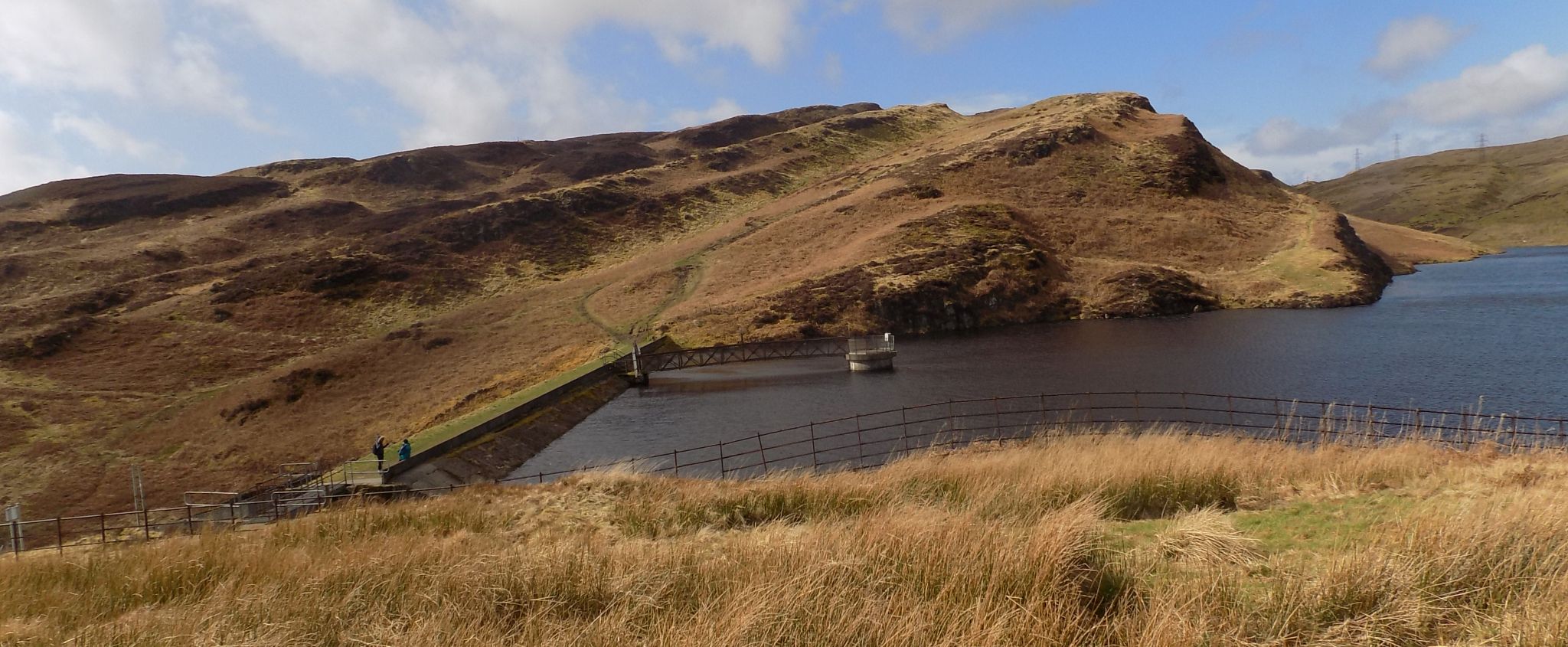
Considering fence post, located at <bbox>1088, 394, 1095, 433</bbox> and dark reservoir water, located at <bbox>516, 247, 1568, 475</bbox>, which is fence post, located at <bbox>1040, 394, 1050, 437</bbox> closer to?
fence post, located at <bbox>1088, 394, 1095, 433</bbox>

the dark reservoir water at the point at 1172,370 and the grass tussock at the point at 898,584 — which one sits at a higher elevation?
the grass tussock at the point at 898,584

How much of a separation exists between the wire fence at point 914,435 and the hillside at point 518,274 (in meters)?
14.4

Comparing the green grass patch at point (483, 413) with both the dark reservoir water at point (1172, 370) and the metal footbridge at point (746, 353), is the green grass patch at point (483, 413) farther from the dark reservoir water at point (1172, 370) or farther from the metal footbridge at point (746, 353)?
the dark reservoir water at point (1172, 370)

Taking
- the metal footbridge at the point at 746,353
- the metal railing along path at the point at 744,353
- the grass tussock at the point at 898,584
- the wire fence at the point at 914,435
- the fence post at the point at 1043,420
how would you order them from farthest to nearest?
1. the metal railing along path at the point at 744,353
2. the metal footbridge at the point at 746,353
3. the wire fence at the point at 914,435
4. the fence post at the point at 1043,420
5. the grass tussock at the point at 898,584

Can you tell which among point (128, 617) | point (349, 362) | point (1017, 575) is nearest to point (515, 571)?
point (128, 617)

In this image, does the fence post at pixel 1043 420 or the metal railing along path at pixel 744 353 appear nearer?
the fence post at pixel 1043 420

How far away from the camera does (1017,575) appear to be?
5.92 m

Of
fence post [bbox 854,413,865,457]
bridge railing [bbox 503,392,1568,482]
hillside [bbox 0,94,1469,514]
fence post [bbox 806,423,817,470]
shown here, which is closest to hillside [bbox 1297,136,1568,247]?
hillside [bbox 0,94,1469,514]

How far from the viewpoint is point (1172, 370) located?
127 feet

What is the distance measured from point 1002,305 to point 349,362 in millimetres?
51128

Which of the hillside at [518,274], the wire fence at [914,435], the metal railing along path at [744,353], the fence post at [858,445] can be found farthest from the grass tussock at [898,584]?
the metal railing along path at [744,353]

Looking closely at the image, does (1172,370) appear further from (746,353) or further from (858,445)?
(746,353)

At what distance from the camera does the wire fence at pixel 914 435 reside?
2317cm

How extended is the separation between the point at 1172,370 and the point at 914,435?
16927 mm
